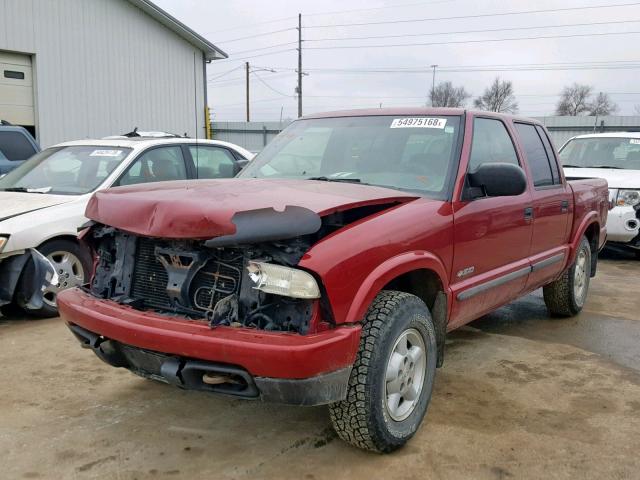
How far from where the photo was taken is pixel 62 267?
5621mm

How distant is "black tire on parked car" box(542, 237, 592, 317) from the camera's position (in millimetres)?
5742

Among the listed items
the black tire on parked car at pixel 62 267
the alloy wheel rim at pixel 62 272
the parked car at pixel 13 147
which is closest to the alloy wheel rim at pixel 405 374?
the black tire on parked car at pixel 62 267

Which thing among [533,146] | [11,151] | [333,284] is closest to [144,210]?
[333,284]

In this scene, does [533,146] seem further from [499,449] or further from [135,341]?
[135,341]

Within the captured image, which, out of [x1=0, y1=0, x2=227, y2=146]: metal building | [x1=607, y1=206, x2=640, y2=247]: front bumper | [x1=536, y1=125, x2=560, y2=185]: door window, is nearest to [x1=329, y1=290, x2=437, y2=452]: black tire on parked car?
[x1=536, y1=125, x2=560, y2=185]: door window

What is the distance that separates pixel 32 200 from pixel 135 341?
11.4 feet

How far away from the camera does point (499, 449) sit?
325 centimetres

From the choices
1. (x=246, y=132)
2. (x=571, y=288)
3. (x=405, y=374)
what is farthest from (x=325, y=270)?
(x=246, y=132)

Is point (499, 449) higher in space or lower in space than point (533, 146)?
lower

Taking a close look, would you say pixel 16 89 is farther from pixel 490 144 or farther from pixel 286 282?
pixel 286 282

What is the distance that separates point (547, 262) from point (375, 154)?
188 cm

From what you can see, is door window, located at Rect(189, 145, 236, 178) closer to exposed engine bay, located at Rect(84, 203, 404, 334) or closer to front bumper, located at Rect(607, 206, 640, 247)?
exposed engine bay, located at Rect(84, 203, 404, 334)

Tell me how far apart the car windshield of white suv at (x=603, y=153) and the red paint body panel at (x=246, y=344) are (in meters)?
8.43

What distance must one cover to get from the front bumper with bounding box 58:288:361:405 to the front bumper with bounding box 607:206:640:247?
7.31 m
